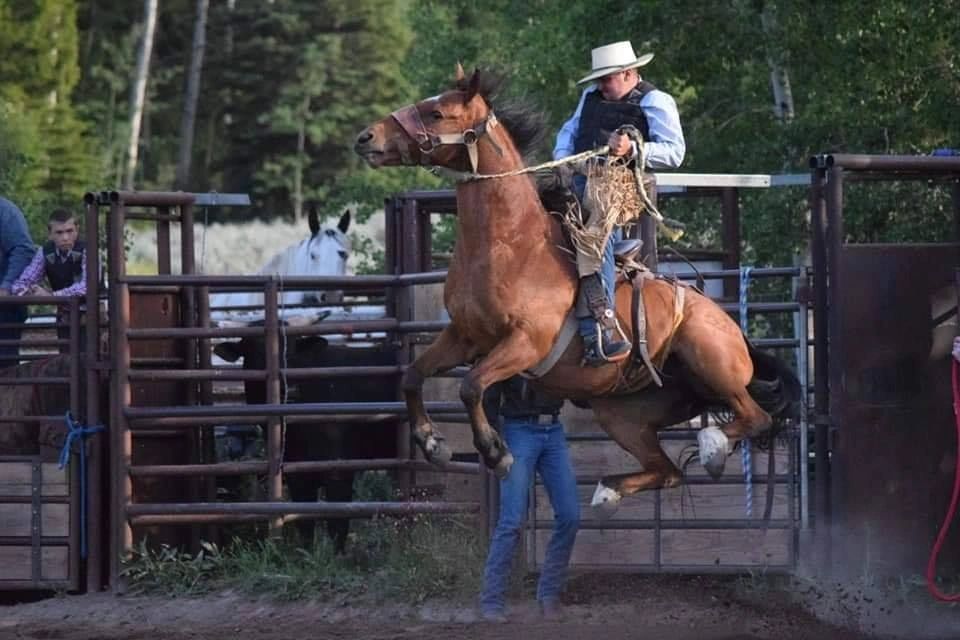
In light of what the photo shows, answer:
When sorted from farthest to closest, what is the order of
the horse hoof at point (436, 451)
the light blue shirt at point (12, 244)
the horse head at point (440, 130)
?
the light blue shirt at point (12, 244)
the horse hoof at point (436, 451)
the horse head at point (440, 130)

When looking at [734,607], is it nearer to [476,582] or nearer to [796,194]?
[476,582]

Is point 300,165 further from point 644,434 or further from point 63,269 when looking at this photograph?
point 644,434

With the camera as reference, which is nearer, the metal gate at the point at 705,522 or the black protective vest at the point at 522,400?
the black protective vest at the point at 522,400

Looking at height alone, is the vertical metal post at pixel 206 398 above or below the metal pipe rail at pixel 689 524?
above

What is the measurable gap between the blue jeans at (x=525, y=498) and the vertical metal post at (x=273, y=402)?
1.73 meters

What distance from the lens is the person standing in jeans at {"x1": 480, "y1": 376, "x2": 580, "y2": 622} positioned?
25.4ft

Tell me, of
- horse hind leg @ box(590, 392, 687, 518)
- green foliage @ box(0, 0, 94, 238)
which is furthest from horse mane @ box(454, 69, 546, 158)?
green foliage @ box(0, 0, 94, 238)

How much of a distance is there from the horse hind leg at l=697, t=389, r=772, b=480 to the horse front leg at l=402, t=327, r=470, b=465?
1191mm

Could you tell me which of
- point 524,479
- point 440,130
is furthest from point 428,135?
point 524,479

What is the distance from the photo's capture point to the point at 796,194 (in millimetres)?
14766

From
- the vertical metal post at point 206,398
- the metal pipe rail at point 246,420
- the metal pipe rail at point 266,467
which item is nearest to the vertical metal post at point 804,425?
the metal pipe rail at point 266,467

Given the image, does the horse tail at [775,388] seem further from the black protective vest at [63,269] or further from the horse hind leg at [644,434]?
the black protective vest at [63,269]

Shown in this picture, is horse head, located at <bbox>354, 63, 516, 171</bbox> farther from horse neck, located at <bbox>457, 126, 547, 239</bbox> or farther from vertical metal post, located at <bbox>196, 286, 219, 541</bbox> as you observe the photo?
vertical metal post, located at <bbox>196, 286, 219, 541</bbox>

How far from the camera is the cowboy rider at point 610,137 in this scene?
731 centimetres
